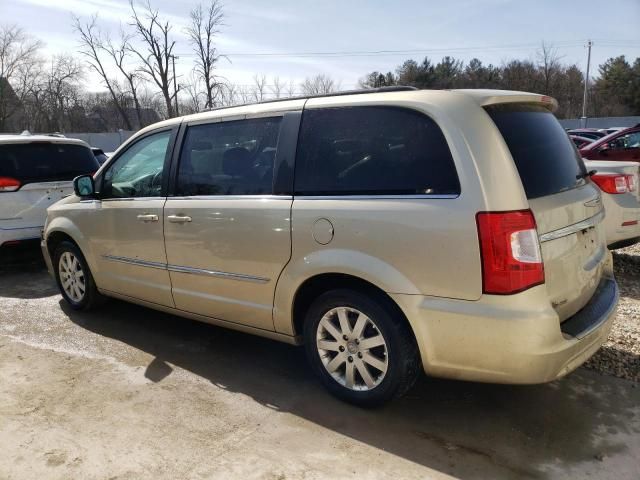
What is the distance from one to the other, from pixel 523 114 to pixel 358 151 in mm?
945

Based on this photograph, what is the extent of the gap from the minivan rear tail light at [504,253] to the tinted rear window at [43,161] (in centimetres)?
595

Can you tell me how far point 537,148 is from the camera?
285cm

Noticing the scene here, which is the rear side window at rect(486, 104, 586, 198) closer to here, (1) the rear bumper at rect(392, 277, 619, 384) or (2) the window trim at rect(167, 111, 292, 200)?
(1) the rear bumper at rect(392, 277, 619, 384)

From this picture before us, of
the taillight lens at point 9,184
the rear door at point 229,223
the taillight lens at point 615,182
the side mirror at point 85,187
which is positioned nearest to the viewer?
the rear door at point 229,223

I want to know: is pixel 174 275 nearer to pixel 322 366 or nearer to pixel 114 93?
pixel 322 366

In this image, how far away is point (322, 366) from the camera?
10.5ft

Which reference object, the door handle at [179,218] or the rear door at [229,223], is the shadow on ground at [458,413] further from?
the door handle at [179,218]

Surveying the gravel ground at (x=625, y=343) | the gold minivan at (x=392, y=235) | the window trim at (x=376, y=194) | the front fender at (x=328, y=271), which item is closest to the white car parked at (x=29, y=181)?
the gold minivan at (x=392, y=235)

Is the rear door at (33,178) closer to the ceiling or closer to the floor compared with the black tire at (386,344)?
closer to the ceiling

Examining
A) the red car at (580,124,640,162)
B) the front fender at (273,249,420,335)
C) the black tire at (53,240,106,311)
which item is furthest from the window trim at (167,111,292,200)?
the red car at (580,124,640,162)

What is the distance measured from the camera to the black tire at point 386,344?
111 inches

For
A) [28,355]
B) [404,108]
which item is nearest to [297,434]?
[404,108]

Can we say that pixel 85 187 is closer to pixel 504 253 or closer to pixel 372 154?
pixel 372 154

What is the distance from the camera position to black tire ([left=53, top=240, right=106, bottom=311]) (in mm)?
4816
